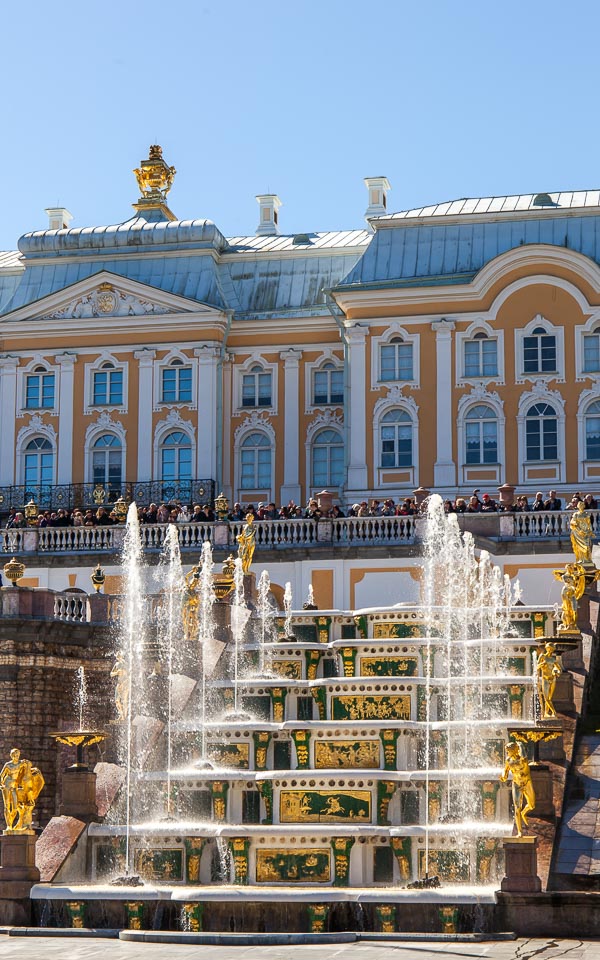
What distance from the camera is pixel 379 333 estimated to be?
5319 centimetres

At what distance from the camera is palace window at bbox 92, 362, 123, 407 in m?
55.7

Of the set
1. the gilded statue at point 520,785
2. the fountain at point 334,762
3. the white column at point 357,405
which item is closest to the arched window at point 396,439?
the white column at point 357,405

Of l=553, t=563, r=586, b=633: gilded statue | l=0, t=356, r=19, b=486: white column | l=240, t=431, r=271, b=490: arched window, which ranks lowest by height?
l=553, t=563, r=586, b=633: gilded statue

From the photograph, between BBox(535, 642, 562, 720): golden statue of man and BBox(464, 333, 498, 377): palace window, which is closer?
BBox(535, 642, 562, 720): golden statue of man

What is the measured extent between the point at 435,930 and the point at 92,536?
25633 millimetres

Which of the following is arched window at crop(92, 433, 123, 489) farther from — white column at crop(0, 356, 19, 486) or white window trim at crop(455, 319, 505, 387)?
white window trim at crop(455, 319, 505, 387)

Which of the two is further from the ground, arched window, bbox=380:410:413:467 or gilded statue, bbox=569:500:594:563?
arched window, bbox=380:410:413:467

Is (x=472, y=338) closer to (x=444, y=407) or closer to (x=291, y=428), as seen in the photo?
(x=444, y=407)

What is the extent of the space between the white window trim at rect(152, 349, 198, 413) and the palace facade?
6 cm

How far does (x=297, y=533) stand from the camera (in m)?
44.7

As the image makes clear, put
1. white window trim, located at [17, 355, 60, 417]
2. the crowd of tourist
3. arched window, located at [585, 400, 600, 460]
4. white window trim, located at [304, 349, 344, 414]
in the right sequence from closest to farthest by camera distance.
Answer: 1. the crowd of tourist
2. arched window, located at [585, 400, 600, 460]
3. white window trim, located at [304, 349, 344, 414]
4. white window trim, located at [17, 355, 60, 417]

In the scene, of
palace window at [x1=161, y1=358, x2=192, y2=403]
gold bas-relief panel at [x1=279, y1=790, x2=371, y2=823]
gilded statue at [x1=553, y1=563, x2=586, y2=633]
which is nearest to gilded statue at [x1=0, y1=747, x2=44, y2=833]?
gold bas-relief panel at [x1=279, y1=790, x2=371, y2=823]

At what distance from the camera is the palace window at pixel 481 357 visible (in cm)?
5234

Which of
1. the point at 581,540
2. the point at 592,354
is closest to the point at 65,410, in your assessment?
the point at 592,354
